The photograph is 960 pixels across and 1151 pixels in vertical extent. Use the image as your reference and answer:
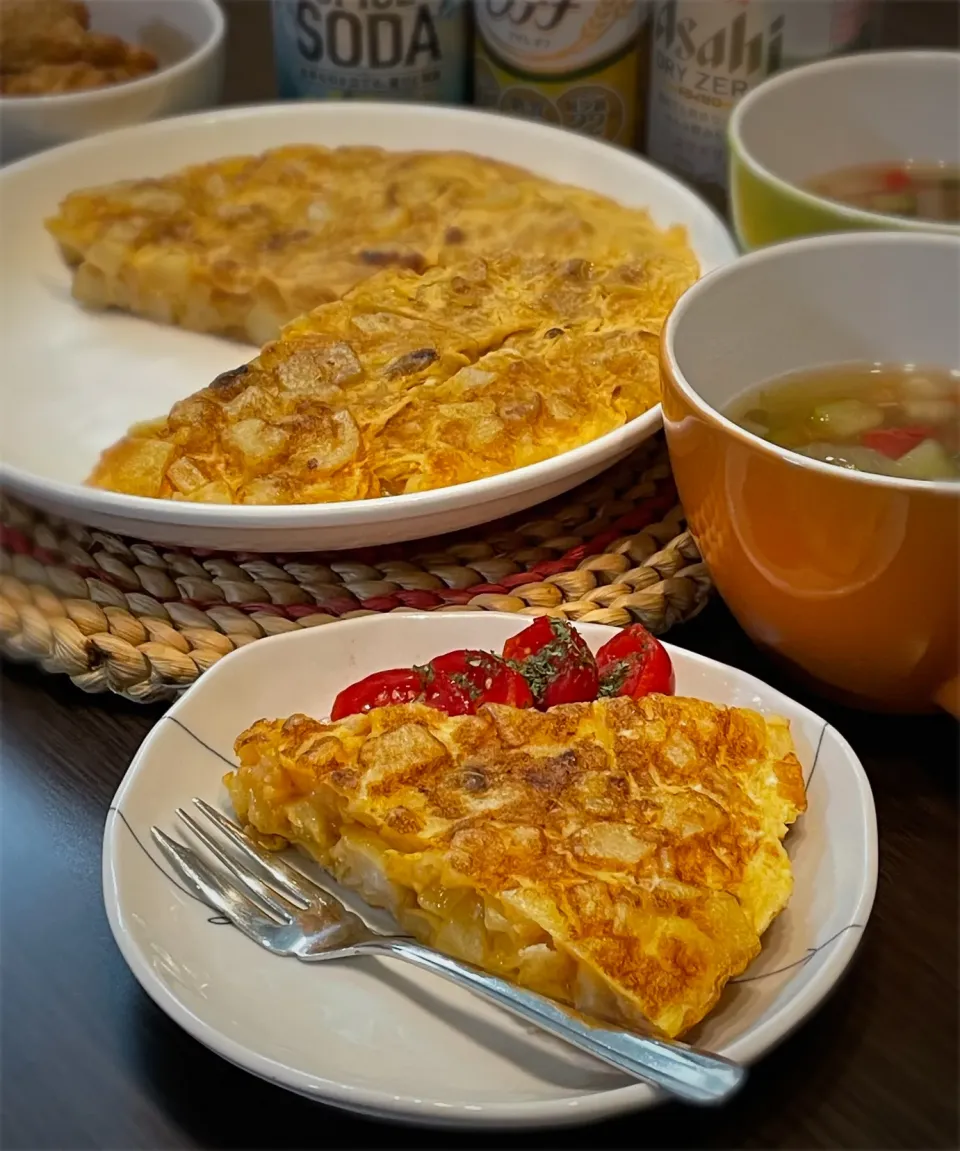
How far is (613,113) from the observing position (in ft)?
6.98

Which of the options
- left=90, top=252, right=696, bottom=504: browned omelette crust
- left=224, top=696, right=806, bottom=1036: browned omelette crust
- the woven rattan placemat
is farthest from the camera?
left=90, top=252, right=696, bottom=504: browned omelette crust

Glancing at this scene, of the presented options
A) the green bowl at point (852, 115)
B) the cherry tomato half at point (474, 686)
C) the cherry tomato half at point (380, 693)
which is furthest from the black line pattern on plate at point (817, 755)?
the green bowl at point (852, 115)

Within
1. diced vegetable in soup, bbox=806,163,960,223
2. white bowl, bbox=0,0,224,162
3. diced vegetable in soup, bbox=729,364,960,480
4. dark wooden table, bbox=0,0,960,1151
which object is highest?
white bowl, bbox=0,0,224,162

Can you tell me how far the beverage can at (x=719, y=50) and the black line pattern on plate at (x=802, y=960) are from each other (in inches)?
54.4

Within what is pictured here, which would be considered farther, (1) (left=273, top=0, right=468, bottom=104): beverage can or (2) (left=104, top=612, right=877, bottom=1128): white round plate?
(1) (left=273, top=0, right=468, bottom=104): beverage can

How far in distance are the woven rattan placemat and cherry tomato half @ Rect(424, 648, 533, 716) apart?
0.13 metres

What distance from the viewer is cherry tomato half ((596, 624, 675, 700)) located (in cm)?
117

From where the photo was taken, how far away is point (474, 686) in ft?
3.77

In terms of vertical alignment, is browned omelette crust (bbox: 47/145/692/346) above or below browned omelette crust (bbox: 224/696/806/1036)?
above

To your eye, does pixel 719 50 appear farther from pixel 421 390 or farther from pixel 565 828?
pixel 565 828

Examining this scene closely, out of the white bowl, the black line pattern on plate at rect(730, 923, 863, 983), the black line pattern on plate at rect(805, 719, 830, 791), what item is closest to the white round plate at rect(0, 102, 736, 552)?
the white bowl

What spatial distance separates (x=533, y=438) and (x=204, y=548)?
40 cm

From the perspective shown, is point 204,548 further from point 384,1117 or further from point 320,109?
point 320,109

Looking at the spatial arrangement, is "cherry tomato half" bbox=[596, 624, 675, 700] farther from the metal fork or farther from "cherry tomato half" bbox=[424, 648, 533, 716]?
the metal fork
